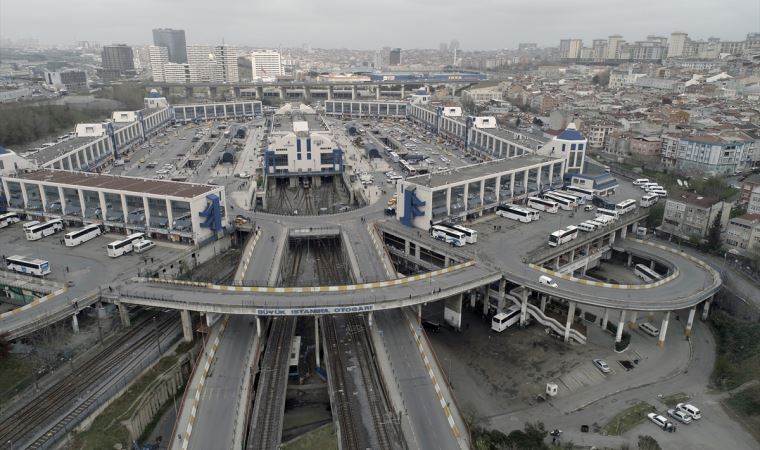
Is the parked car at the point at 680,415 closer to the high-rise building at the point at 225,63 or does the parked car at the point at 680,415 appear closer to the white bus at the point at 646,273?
the white bus at the point at 646,273

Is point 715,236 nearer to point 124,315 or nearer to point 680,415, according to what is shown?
point 680,415

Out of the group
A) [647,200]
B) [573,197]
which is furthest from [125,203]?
[647,200]

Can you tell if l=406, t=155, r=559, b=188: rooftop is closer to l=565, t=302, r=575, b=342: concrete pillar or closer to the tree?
l=565, t=302, r=575, b=342: concrete pillar

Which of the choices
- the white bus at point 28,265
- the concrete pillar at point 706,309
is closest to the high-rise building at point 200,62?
the white bus at point 28,265

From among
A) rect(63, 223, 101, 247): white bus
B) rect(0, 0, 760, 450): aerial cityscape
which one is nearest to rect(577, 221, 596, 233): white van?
rect(0, 0, 760, 450): aerial cityscape

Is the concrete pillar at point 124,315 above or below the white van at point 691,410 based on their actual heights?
above

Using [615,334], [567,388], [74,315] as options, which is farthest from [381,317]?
[74,315]
